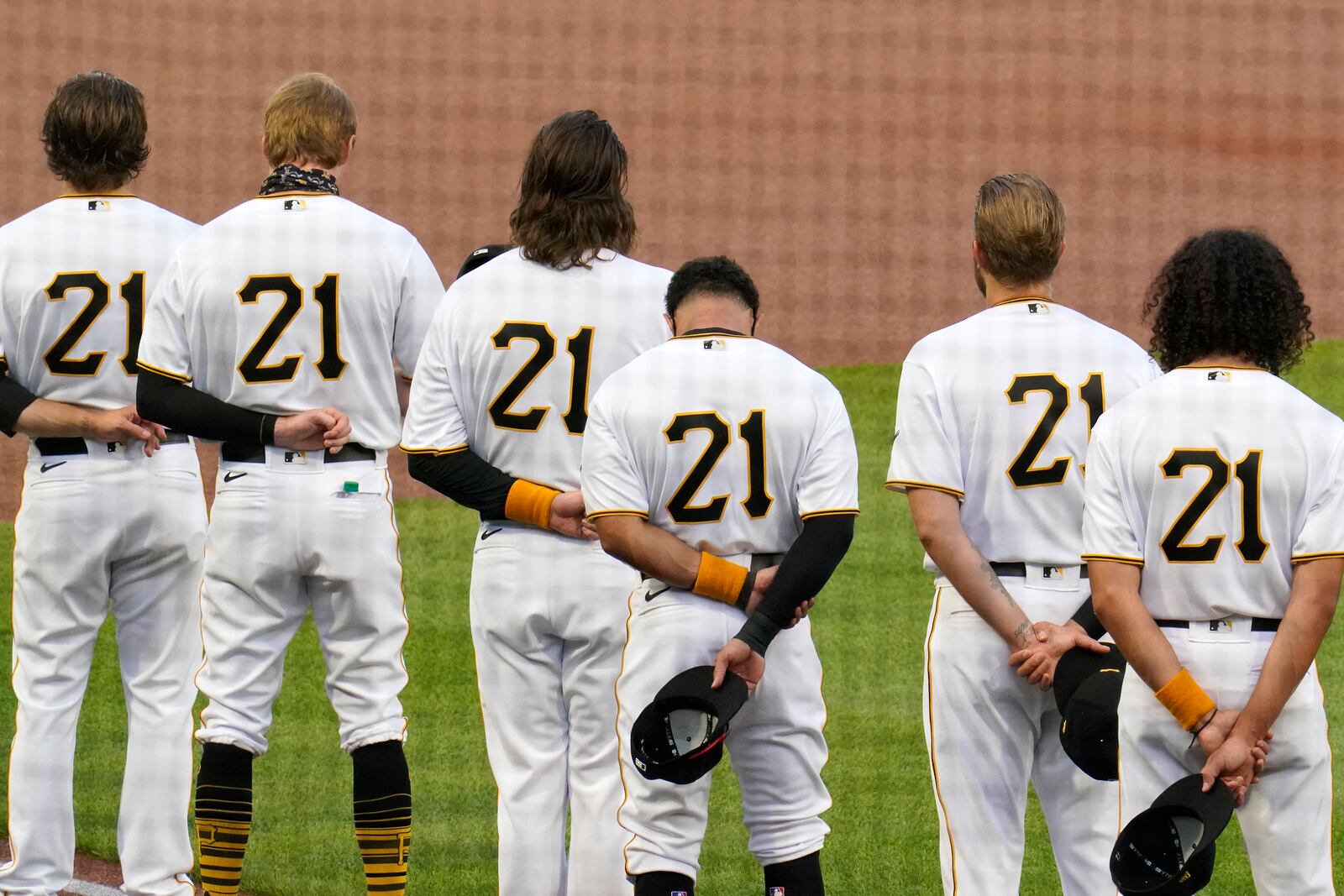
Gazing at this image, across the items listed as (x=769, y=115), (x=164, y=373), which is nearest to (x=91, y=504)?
(x=164, y=373)

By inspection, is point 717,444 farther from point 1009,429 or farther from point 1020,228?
point 1020,228

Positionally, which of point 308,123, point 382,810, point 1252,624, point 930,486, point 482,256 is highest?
point 308,123

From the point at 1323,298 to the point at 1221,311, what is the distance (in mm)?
12812

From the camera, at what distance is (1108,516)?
3068mm

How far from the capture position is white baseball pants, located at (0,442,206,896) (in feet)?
12.8

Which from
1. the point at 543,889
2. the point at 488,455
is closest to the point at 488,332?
the point at 488,455

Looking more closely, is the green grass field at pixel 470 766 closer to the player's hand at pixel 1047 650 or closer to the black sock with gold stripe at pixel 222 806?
the black sock with gold stripe at pixel 222 806

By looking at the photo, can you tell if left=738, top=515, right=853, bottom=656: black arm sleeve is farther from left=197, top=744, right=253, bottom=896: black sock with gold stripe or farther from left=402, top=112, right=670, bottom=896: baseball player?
left=197, top=744, right=253, bottom=896: black sock with gold stripe

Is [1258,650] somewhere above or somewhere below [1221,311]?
below

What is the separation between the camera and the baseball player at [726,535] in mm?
3271

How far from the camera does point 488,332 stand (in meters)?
3.54

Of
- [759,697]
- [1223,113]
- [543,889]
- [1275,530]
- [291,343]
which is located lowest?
[543,889]

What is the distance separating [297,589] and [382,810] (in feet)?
1.73

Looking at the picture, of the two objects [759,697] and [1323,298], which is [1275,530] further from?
[1323,298]
